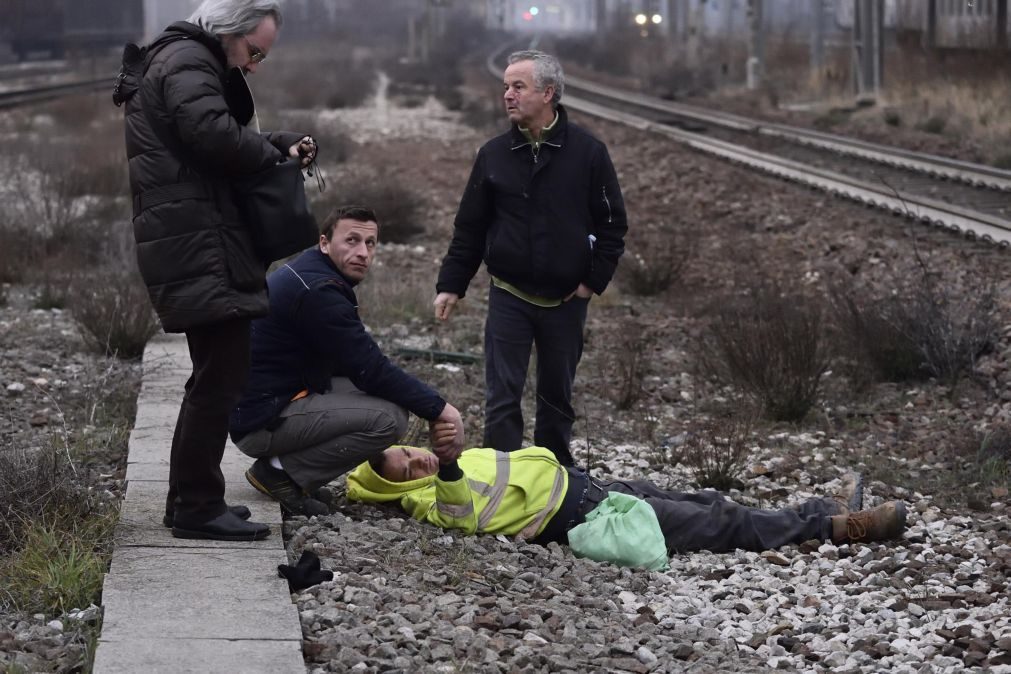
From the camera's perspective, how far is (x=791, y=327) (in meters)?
9.58

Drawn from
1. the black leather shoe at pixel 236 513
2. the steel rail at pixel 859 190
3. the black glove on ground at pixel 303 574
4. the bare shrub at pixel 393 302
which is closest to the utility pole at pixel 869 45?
the steel rail at pixel 859 190

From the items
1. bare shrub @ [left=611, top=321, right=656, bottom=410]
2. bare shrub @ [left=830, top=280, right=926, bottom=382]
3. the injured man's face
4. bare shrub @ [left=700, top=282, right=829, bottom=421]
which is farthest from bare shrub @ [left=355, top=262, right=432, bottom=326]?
the injured man's face

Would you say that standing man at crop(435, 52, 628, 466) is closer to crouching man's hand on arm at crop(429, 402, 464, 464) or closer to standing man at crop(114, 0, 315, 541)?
crouching man's hand on arm at crop(429, 402, 464, 464)

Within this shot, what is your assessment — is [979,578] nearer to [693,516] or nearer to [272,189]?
[693,516]

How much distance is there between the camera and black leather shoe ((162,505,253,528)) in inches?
226

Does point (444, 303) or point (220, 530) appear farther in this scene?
point (444, 303)

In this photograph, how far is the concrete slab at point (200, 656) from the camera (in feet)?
14.0

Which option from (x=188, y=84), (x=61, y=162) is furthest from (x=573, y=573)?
Result: (x=61, y=162)

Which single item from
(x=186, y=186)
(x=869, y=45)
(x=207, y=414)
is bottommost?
(x=207, y=414)

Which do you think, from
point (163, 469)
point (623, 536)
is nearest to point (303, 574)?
point (623, 536)

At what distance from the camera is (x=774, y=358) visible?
357 inches

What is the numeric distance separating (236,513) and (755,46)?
37214 millimetres

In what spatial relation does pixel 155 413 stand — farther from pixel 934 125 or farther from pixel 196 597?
pixel 934 125

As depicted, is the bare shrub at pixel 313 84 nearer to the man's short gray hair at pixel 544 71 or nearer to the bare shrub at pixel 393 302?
the bare shrub at pixel 393 302
